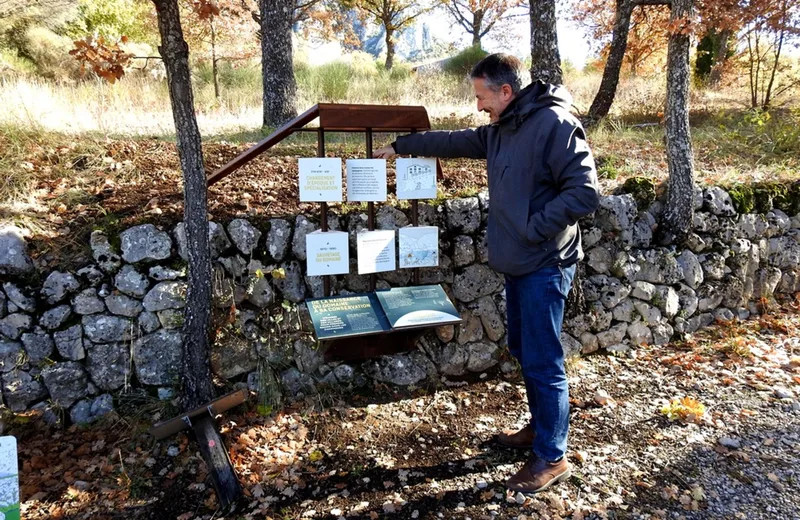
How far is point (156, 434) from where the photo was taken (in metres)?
3.23

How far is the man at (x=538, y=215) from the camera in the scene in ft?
9.41

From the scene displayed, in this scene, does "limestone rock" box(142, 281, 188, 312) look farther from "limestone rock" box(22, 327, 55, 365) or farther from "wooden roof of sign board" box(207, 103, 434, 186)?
"wooden roof of sign board" box(207, 103, 434, 186)

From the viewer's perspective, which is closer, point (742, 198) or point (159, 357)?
point (159, 357)

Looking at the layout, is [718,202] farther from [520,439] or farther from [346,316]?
[346,316]

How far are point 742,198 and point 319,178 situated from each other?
4834 millimetres

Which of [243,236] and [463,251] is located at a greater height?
[243,236]

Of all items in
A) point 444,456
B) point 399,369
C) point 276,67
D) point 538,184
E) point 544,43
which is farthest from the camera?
point 276,67

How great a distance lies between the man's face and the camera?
3.07m

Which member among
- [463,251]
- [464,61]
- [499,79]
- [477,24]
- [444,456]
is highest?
[477,24]

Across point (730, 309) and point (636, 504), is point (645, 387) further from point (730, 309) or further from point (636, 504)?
point (730, 309)

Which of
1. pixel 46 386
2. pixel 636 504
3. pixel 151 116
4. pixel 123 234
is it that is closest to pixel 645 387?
pixel 636 504

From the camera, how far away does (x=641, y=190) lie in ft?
17.5

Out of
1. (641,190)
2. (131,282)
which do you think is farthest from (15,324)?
(641,190)

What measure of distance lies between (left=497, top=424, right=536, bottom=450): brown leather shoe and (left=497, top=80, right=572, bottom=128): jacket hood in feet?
6.82
